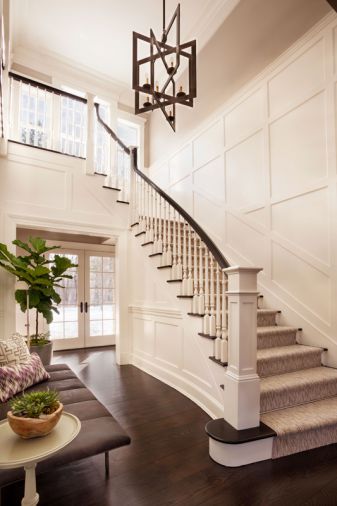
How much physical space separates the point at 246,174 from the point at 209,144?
3.85ft

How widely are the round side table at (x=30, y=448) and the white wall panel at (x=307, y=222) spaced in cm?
284

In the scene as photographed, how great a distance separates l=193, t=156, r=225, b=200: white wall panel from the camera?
4.65 meters

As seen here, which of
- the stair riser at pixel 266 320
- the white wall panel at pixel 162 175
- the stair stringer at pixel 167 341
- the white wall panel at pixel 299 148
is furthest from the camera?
the white wall panel at pixel 162 175

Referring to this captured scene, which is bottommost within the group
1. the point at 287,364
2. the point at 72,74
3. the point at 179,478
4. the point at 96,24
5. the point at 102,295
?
the point at 179,478

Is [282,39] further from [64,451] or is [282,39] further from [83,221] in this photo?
[64,451]

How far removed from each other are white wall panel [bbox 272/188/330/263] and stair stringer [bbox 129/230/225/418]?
1.48 metres

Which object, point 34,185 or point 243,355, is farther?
point 34,185

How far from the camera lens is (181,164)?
18.9ft

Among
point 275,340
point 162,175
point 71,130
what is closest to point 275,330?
point 275,340

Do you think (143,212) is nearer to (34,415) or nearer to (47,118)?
(47,118)

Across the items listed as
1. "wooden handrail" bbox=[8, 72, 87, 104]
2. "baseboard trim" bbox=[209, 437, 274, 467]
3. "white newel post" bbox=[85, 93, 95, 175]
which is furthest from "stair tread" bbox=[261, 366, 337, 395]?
"wooden handrail" bbox=[8, 72, 87, 104]

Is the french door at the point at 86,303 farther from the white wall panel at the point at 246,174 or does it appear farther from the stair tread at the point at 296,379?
the stair tread at the point at 296,379

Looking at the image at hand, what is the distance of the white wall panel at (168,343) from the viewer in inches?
141

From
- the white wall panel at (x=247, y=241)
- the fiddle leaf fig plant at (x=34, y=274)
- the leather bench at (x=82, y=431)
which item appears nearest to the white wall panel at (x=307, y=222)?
the white wall panel at (x=247, y=241)
